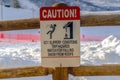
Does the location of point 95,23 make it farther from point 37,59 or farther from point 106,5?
point 106,5

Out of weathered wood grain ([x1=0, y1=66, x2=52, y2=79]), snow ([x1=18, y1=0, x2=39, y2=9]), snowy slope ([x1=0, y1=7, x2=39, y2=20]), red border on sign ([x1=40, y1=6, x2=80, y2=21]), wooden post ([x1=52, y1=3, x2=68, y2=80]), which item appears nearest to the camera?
red border on sign ([x1=40, y1=6, x2=80, y2=21])

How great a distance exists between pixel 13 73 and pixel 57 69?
1.30ft

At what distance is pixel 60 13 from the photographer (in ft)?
7.49

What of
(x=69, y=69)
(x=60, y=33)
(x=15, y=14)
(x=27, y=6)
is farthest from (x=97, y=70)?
(x=27, y=6)

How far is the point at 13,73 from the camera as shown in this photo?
2.67 m

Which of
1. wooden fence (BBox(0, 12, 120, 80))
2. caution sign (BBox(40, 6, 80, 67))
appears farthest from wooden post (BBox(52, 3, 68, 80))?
caution sign (BBox(40, 6, 80, 67))

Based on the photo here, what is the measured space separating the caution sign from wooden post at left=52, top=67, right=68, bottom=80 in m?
0.13

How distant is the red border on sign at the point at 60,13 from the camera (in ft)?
7.47

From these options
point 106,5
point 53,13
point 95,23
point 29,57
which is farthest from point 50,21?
point 106,5

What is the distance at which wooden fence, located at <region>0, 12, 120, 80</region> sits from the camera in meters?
2.49

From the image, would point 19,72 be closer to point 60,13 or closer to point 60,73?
point 60,73

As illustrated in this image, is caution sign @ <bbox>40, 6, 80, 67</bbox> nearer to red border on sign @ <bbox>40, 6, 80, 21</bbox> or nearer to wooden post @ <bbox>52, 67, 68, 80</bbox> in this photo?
red border on sign @ <bbox>40, 6, 80, 21</bbox>

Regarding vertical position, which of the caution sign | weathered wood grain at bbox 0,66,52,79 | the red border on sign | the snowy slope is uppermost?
the snowy slope

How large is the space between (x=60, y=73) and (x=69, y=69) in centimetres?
8
